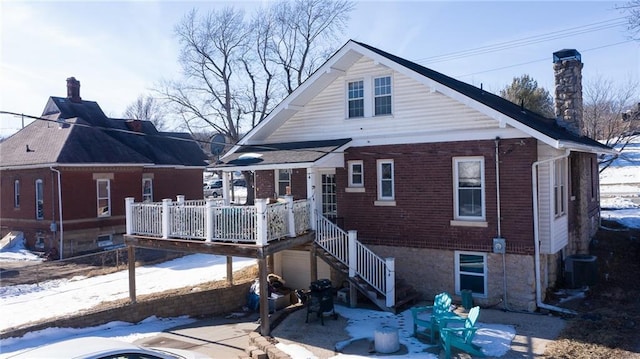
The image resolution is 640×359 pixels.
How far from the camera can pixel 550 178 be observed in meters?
12.4

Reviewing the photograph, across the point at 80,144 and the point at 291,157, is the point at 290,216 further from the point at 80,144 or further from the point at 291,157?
the point at 80,144

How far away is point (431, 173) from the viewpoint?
13.9 m

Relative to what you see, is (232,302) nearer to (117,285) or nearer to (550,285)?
(117,285)

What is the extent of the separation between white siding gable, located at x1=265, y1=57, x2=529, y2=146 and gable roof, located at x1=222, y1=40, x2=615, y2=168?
252 millimetres

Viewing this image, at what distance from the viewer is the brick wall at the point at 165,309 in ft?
40.1

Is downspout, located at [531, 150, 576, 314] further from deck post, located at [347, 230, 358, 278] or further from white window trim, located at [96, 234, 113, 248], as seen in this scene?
white window trim, located at [96, 234, 113, 248]

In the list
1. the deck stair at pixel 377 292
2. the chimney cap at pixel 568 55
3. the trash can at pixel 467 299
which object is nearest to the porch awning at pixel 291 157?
the deck stair at pixel 377 292

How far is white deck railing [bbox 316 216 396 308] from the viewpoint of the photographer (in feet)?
41.7

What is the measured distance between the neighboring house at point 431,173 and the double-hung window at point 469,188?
0.03 m

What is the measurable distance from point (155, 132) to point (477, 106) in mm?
26759

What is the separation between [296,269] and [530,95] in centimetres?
3119

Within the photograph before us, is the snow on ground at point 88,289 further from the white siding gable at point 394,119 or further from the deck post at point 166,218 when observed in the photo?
the white siding gable at point 394,119

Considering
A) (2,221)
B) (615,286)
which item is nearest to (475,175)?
(615,286)

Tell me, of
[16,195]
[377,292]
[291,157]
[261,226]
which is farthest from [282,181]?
[16,195]
